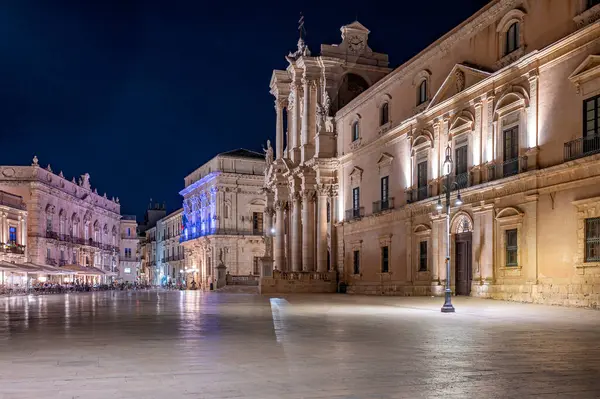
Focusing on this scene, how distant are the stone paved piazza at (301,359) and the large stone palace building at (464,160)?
25.2 feet

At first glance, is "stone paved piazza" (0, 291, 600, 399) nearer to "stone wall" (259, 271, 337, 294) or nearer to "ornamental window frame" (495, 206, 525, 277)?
"ornamental window frame" (495, 206, 525, 277)

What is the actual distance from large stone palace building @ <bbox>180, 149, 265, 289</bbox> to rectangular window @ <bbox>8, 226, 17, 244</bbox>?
2031 centimetres

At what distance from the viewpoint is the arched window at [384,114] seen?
38284mm

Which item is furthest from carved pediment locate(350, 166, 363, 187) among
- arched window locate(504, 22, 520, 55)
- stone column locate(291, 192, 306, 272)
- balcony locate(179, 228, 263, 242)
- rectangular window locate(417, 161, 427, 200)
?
balcony locate(179, 228, 263, 242)

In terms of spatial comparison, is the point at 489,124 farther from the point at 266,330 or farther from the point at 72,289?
the point at 72,289

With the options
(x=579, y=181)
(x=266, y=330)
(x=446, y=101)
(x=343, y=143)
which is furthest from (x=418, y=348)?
(x=343, y=143)

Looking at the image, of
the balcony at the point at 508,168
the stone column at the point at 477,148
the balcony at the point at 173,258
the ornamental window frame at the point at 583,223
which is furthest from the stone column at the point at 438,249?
the balcony at the point at 173,258

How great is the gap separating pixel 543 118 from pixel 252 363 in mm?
18732

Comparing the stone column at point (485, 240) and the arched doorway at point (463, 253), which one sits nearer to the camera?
the stone column at point (485, 240)

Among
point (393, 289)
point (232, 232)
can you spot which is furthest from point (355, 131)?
point (232, 232)

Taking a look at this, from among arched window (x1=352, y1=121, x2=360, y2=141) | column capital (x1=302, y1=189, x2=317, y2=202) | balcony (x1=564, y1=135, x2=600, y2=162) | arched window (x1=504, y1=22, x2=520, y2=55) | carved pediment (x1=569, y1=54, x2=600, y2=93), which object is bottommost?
column capital (x1=302, y1=189, x2=317, y2=202)

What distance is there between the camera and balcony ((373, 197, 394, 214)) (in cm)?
3744

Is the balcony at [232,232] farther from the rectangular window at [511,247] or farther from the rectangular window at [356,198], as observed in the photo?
the rectangular window at [511,247]

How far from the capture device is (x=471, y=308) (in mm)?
22453
